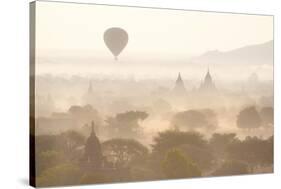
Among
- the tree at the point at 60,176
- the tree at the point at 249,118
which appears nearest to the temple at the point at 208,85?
the tree at the point at 249,118

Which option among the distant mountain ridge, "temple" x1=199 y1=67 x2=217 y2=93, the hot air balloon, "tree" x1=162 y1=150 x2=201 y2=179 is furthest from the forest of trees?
the hot air balloon

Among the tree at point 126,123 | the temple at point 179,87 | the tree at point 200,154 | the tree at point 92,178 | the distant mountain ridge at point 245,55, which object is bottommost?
the tree at point 92,178

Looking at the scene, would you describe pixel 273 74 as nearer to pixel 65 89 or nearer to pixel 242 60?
pixel 242 60

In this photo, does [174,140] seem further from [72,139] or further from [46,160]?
[46,160]

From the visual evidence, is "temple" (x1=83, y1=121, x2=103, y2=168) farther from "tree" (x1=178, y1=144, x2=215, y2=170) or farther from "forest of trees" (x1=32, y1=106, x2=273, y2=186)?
"tree" (x1=178, y1=144, x2=215, y2=170)

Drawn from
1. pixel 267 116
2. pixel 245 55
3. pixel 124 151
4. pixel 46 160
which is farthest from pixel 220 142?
pixel 46 160

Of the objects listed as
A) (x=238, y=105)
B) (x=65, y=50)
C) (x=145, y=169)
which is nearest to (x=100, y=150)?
(x=145, y=169)

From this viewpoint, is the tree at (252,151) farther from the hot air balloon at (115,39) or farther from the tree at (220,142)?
the hot air balloon at (115,39)
